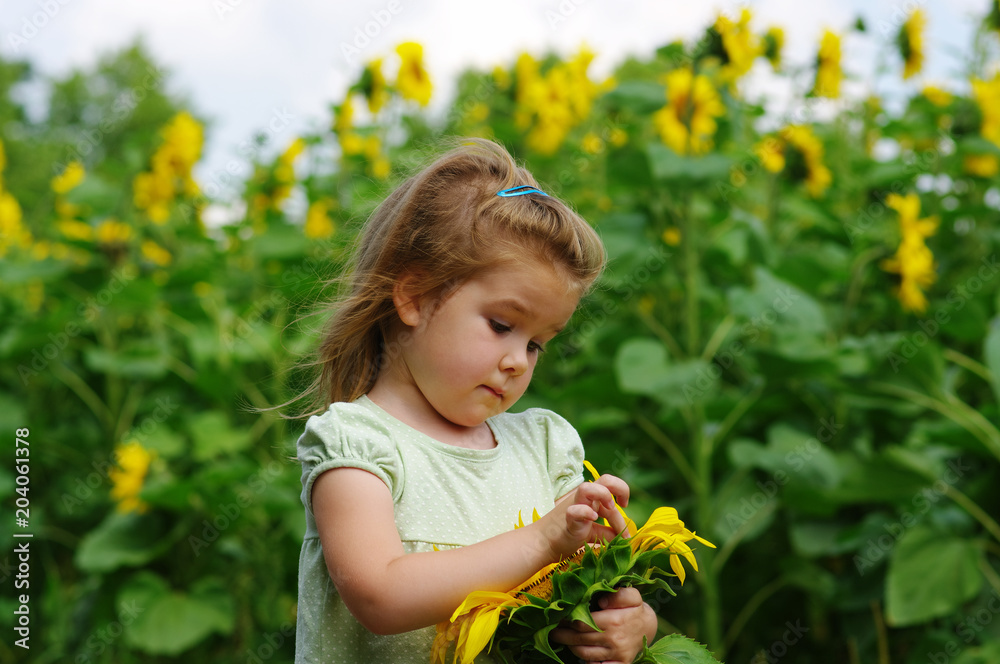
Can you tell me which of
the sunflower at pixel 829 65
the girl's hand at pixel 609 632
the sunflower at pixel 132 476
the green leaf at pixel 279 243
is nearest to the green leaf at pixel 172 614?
Result: the sunflower at pixel 132 476

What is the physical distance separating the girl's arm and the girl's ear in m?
0.25

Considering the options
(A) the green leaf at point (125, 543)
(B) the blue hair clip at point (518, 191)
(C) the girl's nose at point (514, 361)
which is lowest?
(A) the green leaf at point (125, 543)

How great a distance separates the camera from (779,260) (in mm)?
2527

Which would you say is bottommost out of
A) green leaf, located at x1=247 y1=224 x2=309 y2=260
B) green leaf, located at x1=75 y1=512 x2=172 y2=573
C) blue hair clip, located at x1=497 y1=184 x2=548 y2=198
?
green leaf, located at x1=75 y1=512 x2=172 y2=573

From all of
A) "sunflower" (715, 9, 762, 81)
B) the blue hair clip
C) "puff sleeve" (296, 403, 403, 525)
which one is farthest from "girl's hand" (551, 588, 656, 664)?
"sunflower" (715, 9, 762, 81)

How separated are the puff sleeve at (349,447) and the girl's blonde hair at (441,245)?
0.42ft

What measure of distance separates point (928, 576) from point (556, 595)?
5.19 ft

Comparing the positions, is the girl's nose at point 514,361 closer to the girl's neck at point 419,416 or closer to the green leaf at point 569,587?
the girl's neck at point 419,416

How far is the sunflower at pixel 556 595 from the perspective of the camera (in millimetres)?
799

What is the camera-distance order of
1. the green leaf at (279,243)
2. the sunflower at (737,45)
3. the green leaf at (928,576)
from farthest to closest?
the green leaf at (279,243), the sunflower at (737,45), the green leaf at (928,576)

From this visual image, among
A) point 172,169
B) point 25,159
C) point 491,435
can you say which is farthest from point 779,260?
point 25,159

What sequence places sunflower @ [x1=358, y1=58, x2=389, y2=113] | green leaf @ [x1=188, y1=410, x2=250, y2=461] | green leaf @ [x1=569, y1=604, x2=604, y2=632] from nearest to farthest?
green leaf @ [x1=569, y1=604, x2=604, y2=632], green leaf @ [x1=188, y1=410, x2=250, y2=461], sunflower @ [x1=358, y1=58, x2=389, y2=113]

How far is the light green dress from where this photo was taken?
94 centimetres

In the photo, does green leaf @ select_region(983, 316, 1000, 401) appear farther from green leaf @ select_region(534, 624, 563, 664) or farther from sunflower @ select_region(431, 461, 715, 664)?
green leaf @ select_region(534, 624, 563, 664)
